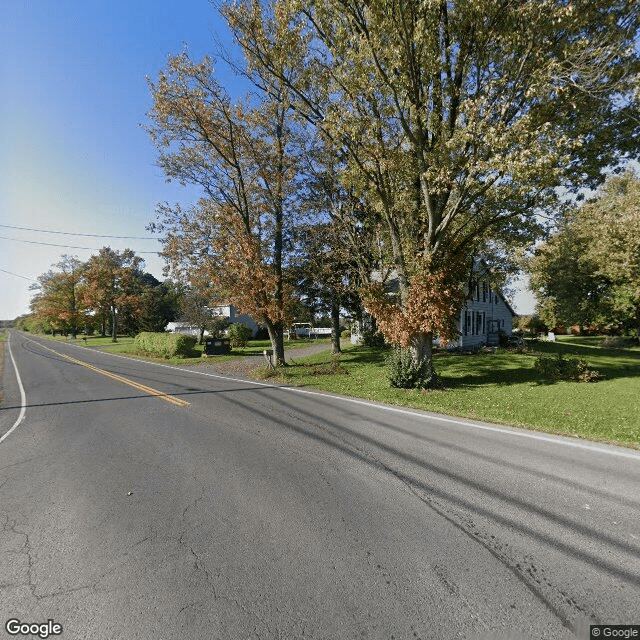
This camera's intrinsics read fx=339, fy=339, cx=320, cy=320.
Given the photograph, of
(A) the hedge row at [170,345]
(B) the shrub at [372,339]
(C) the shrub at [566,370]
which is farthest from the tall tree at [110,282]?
(C) the shrub at [566,370]

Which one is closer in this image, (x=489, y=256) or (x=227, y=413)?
(x=227, y=413)

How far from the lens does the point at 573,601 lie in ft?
8.63

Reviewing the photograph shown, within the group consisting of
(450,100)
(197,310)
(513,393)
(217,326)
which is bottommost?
(513,393)

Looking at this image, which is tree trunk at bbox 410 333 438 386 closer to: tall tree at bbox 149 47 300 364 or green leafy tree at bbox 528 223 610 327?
tall tree at bbox 149 47 300 364

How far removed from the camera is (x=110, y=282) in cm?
5059

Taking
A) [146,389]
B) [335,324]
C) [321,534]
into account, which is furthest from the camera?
[335,324]

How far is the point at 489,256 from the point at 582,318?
19772 millimetres

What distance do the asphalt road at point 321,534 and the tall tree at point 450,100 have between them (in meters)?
6.40

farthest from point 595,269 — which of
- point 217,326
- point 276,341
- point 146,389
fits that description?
point 217,326

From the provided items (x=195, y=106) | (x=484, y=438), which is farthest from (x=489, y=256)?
(x=195, y=106)

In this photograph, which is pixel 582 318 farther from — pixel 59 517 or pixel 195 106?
pixel 59 517

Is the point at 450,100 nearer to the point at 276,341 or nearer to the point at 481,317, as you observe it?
the point at 276,341

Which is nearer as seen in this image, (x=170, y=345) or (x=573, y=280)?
(x=170, y=345)

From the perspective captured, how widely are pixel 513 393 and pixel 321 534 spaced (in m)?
9.61
